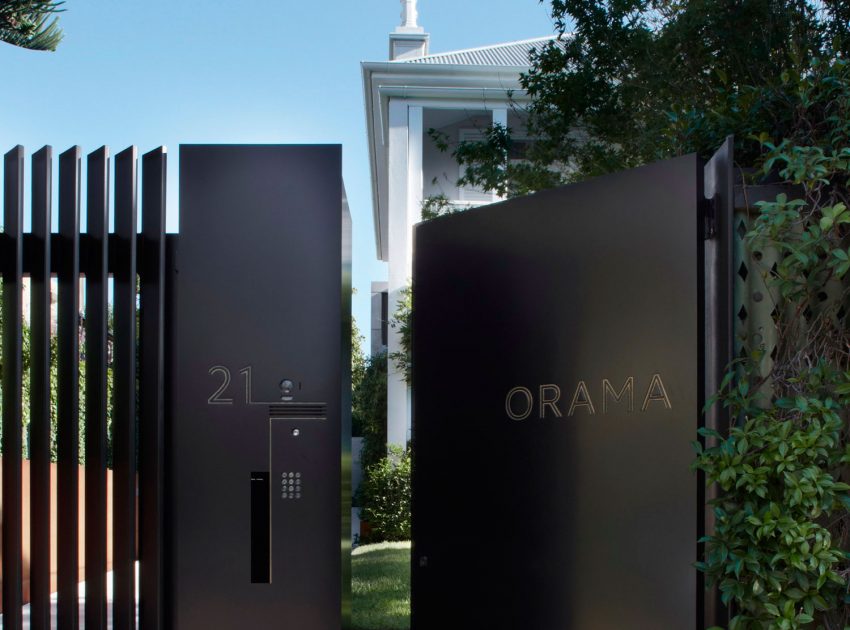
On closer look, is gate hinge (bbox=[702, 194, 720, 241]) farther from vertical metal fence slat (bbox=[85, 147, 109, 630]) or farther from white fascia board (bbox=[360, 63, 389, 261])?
white fascia board (bbox=[360, 63, 389, 261])

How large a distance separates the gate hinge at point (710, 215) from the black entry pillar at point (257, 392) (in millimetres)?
1801

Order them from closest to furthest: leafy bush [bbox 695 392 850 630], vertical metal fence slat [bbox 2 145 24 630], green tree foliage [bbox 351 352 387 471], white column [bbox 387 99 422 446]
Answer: leafy bush [bbox 695 392 850 630]
vertical metal fence slat [bbox 2 145 24 630]
white column [bbox 387 99 422 446]
green tree foliage [bbox 351 352 387 471]

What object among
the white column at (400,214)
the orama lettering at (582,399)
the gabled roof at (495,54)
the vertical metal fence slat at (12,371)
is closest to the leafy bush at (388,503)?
the white column at (400,214)

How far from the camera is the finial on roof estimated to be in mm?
14258

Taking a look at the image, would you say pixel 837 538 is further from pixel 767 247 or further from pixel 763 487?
pixel 767 247

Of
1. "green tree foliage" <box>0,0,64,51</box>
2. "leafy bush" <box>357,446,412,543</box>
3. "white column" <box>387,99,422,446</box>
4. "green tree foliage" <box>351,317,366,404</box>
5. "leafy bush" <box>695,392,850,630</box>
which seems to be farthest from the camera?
"green tree foliage" <box>351,317,366,404</box>

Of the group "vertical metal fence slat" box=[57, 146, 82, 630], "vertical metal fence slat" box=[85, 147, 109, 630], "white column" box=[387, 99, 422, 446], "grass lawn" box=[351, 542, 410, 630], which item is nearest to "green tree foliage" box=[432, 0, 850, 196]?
"white column" box=[387, 99, 422, 446]

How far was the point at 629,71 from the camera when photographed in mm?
8062

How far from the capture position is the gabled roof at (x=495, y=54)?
42.9ft

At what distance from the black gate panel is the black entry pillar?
1.41 feet

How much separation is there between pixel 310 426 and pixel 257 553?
63cm

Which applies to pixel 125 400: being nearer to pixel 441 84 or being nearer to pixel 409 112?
pixel 409 112

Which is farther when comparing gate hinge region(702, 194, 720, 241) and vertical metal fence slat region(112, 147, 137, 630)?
vertical metal fence slat region(112, 147, 137, 630)

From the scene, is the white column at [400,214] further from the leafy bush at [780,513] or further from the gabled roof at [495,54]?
the leafy bush at [780,513]
